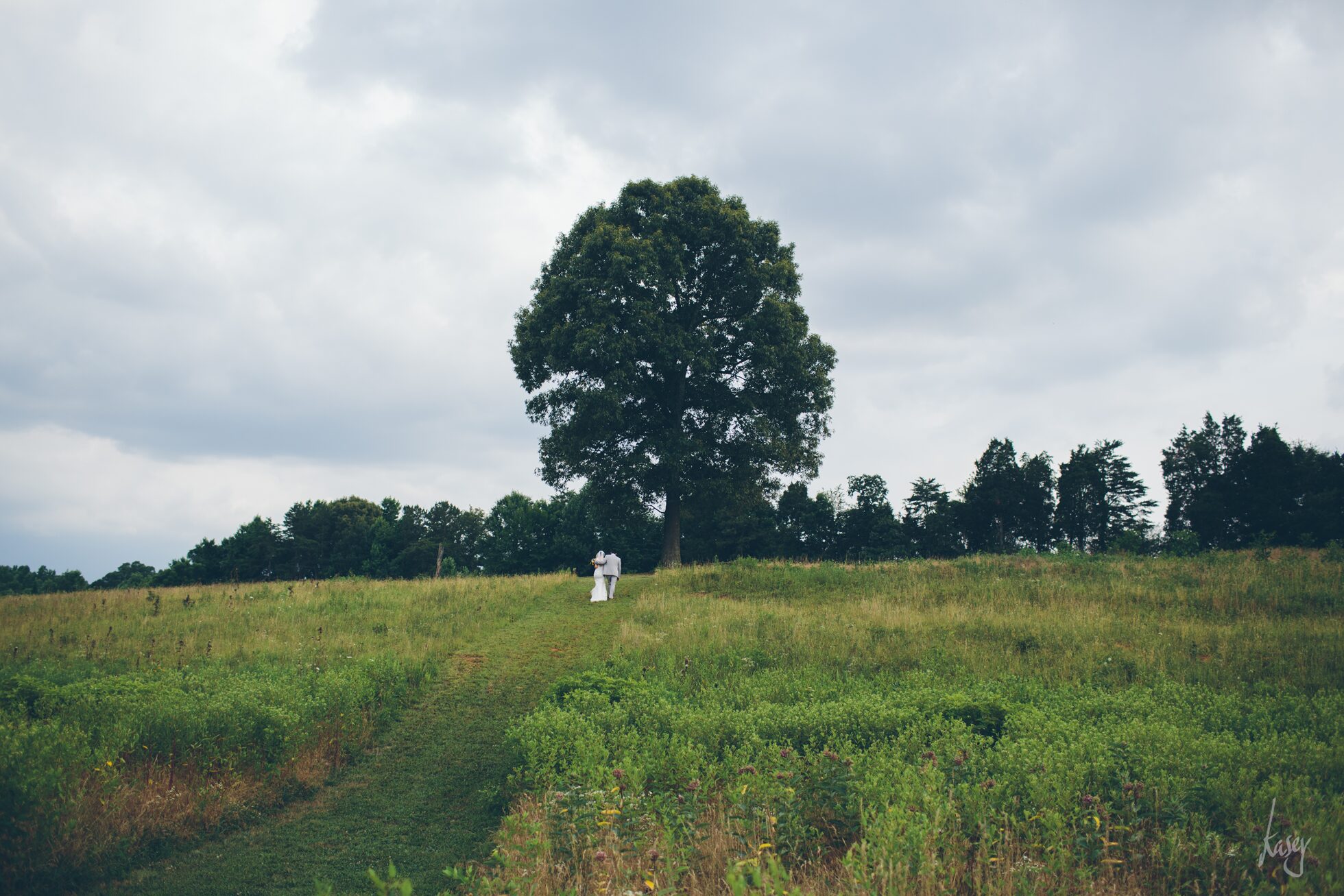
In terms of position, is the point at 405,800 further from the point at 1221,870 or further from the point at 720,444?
the point at 720,444

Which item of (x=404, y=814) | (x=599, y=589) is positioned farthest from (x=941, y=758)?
(x=599, y=589)

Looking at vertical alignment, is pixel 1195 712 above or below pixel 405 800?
above

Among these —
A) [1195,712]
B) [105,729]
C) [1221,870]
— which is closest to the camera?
[1221,870]

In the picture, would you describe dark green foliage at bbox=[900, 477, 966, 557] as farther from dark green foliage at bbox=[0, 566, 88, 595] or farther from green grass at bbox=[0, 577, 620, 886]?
dark green foliage at bbox=[0, 566, 88, 595]

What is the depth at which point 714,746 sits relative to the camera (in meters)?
8.62

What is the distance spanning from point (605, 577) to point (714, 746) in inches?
604

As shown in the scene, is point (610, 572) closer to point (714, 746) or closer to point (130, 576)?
point (714, 746)

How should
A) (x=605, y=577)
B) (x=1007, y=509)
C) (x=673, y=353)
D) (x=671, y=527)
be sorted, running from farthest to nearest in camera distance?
(x=1007, y=509) < (x=671, y=527) < (x=673, y=353) < (x=605, y=577)

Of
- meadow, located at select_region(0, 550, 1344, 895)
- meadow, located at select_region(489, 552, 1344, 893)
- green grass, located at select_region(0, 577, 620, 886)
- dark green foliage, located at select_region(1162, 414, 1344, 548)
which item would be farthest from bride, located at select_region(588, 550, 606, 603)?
dark green foliage, located at select_region(1162, 414, 1344, 548)

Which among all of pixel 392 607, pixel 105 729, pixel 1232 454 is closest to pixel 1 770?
pixel 105 729

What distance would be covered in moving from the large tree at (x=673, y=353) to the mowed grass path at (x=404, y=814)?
16.6 metres

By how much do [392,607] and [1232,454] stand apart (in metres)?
83.1

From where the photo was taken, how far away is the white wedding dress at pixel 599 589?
910 inches

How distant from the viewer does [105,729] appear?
8438 millimetres
